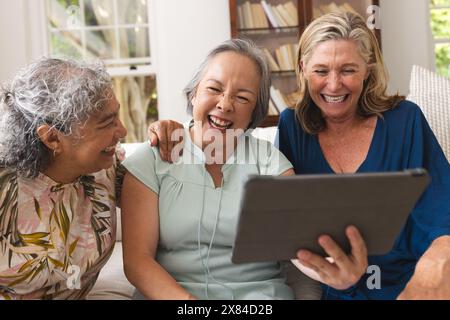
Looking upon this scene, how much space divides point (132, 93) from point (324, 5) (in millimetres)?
1734

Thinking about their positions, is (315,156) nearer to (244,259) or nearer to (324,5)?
(244,259)

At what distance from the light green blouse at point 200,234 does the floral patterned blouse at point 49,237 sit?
16 cm

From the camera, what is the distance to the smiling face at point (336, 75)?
1.65 m

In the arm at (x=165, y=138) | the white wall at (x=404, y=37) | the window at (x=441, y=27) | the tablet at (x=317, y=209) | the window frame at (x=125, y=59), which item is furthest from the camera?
the window frame at (x=125, y=59)

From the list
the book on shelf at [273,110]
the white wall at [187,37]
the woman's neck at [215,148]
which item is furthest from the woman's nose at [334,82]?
the white wall at [187,37]

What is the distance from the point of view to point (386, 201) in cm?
104

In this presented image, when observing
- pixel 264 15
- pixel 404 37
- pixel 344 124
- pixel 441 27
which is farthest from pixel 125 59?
pixel 344 124

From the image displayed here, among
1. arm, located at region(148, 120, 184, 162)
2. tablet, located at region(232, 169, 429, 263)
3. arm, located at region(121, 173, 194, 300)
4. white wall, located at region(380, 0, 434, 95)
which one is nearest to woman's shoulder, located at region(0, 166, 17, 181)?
arm, located at region(121, 173, 194, 300)

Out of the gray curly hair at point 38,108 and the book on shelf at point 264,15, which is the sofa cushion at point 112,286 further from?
the book on shelf at point 264,15

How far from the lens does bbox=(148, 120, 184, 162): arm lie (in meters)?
1.54

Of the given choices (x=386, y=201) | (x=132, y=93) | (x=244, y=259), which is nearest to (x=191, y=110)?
(x=244, y=259)

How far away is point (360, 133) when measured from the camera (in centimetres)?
173

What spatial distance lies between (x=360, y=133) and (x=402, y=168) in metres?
0.17

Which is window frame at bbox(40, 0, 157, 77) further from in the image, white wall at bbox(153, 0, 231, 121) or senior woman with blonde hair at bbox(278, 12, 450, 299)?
senior woman with blonde hair at bbox(278, 12, 450, 299)
